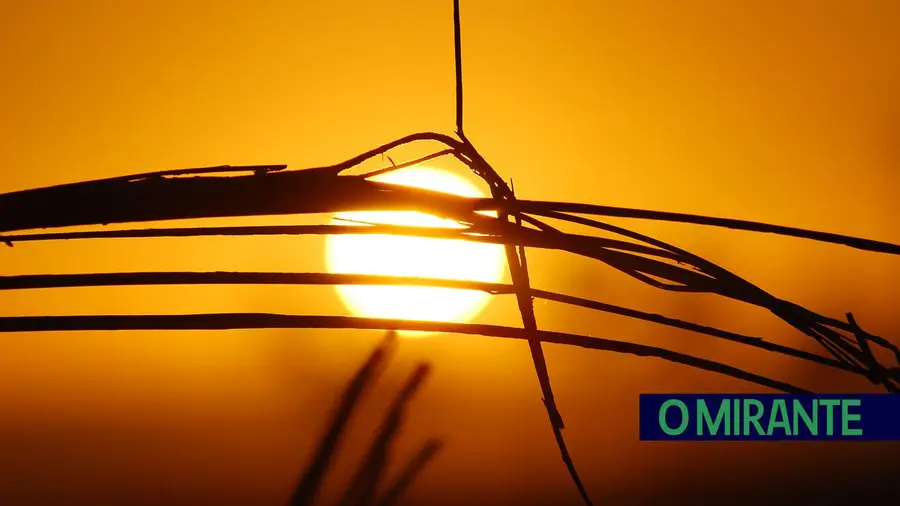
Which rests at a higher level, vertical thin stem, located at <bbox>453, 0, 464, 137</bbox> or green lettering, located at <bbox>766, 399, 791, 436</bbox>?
green lettering, located at <bbox>766, 399, 791, 436</bbox>

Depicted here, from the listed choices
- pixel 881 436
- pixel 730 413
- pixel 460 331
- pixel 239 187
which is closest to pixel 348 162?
pixel 239 187

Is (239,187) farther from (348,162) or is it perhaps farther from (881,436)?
(881,436)

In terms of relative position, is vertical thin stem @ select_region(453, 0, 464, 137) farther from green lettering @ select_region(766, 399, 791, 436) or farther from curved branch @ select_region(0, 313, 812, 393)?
green lettering @ select_region(766, 399, 791, 436)

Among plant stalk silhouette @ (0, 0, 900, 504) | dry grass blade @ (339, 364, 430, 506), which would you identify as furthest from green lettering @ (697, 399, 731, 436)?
dry grass blade @ (339, 364, 430, 506)

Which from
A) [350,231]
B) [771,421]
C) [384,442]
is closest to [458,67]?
[350,231]

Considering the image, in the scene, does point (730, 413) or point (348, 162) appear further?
point (730, 413)

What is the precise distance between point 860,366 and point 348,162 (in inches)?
27.4

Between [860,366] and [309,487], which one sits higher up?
[860,366]

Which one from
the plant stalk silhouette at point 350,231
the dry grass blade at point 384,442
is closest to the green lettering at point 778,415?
the plant stalk silhouette at point 350,231

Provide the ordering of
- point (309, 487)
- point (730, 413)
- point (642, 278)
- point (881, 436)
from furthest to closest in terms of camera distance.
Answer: point (730, 413), point (881, 436), point (642, 278), point (309, 487)

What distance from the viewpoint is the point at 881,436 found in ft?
12.3

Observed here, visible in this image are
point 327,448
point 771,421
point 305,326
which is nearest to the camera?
point 327,448

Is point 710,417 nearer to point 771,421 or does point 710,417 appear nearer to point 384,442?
point 771,421

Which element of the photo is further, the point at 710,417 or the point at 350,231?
the point at 710,417
